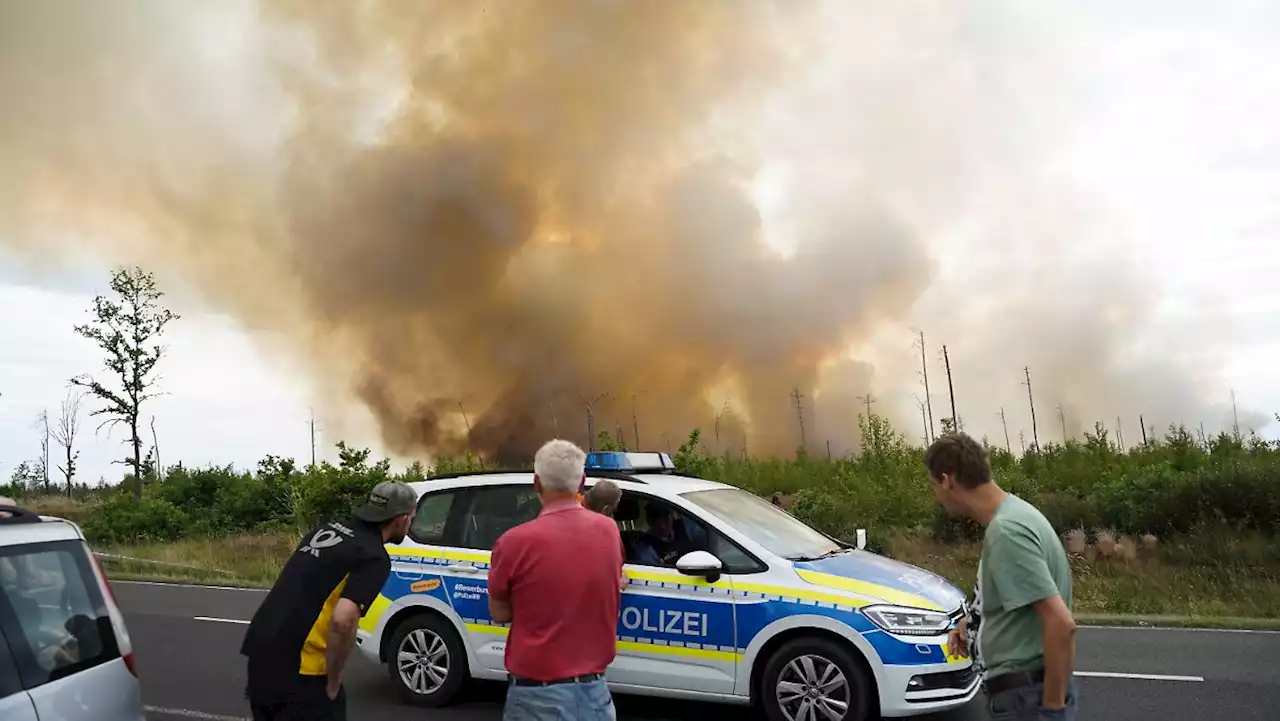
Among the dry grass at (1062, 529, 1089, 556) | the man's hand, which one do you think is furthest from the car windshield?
the dry grass at (1062, 529, 1089, 556)

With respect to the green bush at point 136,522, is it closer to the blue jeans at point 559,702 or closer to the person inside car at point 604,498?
the person inside car at point 604,498

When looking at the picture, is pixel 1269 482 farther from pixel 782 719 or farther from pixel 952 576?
pixel 782 719

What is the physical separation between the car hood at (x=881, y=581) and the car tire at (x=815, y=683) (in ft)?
1.07

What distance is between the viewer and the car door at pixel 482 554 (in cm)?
647

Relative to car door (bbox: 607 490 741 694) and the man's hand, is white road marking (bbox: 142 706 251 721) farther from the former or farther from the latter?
the man's hand

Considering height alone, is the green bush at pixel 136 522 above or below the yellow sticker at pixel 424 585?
above

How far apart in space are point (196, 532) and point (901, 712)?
Result: 28.5 meters

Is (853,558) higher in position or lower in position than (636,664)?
higher

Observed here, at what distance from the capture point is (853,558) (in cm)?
625

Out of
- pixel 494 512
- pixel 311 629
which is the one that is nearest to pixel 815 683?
pixel 494 512

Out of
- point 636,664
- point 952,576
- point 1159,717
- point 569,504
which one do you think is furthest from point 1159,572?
point 569,504

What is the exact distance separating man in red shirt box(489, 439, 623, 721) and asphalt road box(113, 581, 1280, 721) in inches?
121

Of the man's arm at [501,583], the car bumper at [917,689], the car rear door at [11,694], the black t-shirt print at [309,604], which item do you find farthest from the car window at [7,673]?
the car bumper at [917,689]

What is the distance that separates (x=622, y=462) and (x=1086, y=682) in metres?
3.85
